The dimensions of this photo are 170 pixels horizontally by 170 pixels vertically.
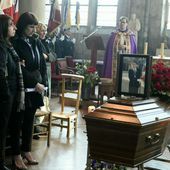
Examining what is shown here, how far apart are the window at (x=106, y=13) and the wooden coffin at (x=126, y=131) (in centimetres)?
1108

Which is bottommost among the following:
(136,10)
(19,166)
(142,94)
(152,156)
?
(19,166)

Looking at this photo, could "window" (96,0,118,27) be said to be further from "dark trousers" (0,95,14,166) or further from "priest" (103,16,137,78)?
"dark trousers" (0,95,14,166)

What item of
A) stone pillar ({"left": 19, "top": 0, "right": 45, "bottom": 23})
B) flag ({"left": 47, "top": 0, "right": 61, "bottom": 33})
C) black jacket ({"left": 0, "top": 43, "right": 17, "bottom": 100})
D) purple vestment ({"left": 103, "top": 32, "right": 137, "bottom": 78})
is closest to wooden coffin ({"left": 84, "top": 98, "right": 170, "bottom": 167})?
black jacket ({"left": 0, "top": 43, "right": 17, "bottom": 100})

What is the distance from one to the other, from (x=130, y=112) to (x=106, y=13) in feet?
37.7

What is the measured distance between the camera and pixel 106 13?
44.2 ft

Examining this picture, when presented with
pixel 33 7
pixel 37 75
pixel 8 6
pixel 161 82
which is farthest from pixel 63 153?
pixel 33 7

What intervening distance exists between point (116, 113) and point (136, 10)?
10195 millimetres

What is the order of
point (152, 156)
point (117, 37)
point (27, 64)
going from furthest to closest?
1. point (117, 37)
2. point (27, 64)
3. point (152, 156)

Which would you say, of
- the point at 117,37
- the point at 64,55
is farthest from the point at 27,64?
the point at 64,55

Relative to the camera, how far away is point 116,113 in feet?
7.57

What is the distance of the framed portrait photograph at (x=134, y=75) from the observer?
2450 mm

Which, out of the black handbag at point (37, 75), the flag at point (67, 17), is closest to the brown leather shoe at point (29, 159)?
the black handbag at point (37, 75)

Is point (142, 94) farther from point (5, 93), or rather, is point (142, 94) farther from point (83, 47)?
point (83, 47)

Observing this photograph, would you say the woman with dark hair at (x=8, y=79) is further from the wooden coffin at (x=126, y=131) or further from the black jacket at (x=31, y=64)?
the wooden coffin at (x=126, y=131)
